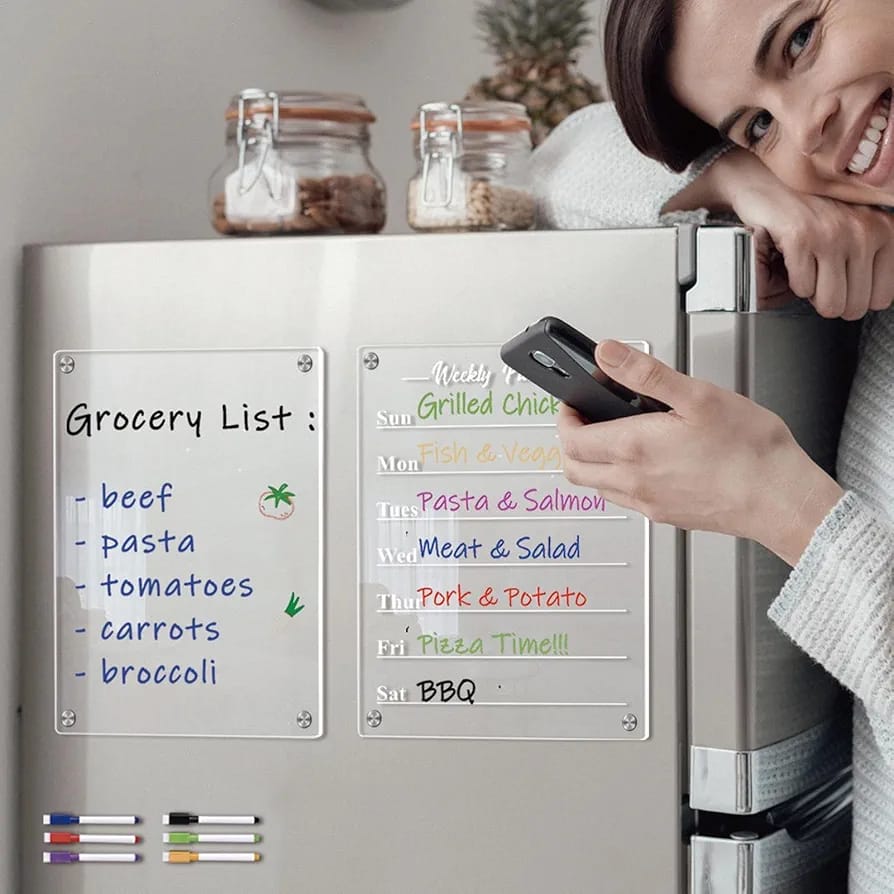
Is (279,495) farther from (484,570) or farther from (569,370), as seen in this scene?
(569,370)

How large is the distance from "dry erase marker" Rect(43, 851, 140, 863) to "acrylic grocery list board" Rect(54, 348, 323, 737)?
11 centimetres

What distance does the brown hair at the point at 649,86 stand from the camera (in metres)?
1.16

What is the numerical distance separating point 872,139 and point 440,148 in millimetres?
385

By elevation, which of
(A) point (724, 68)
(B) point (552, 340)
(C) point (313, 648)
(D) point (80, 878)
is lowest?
(D) point (80, 878)

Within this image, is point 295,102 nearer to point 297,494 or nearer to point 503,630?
point 297,494

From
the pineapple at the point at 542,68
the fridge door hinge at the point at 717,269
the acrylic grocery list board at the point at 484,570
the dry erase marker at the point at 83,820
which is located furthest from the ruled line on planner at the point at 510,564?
the pineapple at the point at 542,68

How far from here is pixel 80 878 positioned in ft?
3.81

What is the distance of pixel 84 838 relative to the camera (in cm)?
116

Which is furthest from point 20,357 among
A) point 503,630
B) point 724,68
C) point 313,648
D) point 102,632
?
point 724,68

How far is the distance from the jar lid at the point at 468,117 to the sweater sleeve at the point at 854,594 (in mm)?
498

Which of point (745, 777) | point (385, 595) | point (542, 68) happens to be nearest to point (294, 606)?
point (385, 595)

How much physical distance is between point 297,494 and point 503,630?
8.1 inches

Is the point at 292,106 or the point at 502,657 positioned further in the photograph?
the point at 292,106

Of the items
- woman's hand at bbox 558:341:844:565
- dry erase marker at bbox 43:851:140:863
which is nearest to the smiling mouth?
woman's hand at bbox 558:341:844:565
